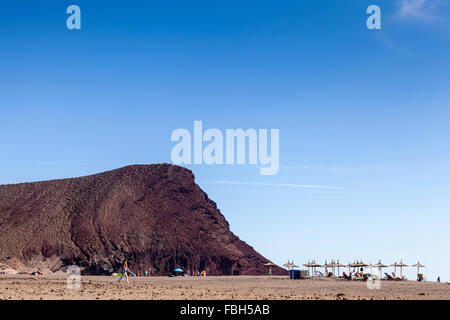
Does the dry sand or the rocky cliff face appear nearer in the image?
the dry sand

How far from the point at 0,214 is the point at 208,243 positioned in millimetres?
47028

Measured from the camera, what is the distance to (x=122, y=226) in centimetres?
10525

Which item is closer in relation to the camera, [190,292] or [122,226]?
[190,292]

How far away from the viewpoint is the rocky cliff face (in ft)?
326

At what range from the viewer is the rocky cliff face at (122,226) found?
326 ft

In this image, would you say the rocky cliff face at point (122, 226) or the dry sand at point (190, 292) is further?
the rocky cliff face at point (122, 226)

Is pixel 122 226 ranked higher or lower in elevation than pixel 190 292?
higher

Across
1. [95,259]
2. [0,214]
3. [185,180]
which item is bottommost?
[95,259]

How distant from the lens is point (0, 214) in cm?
11450
